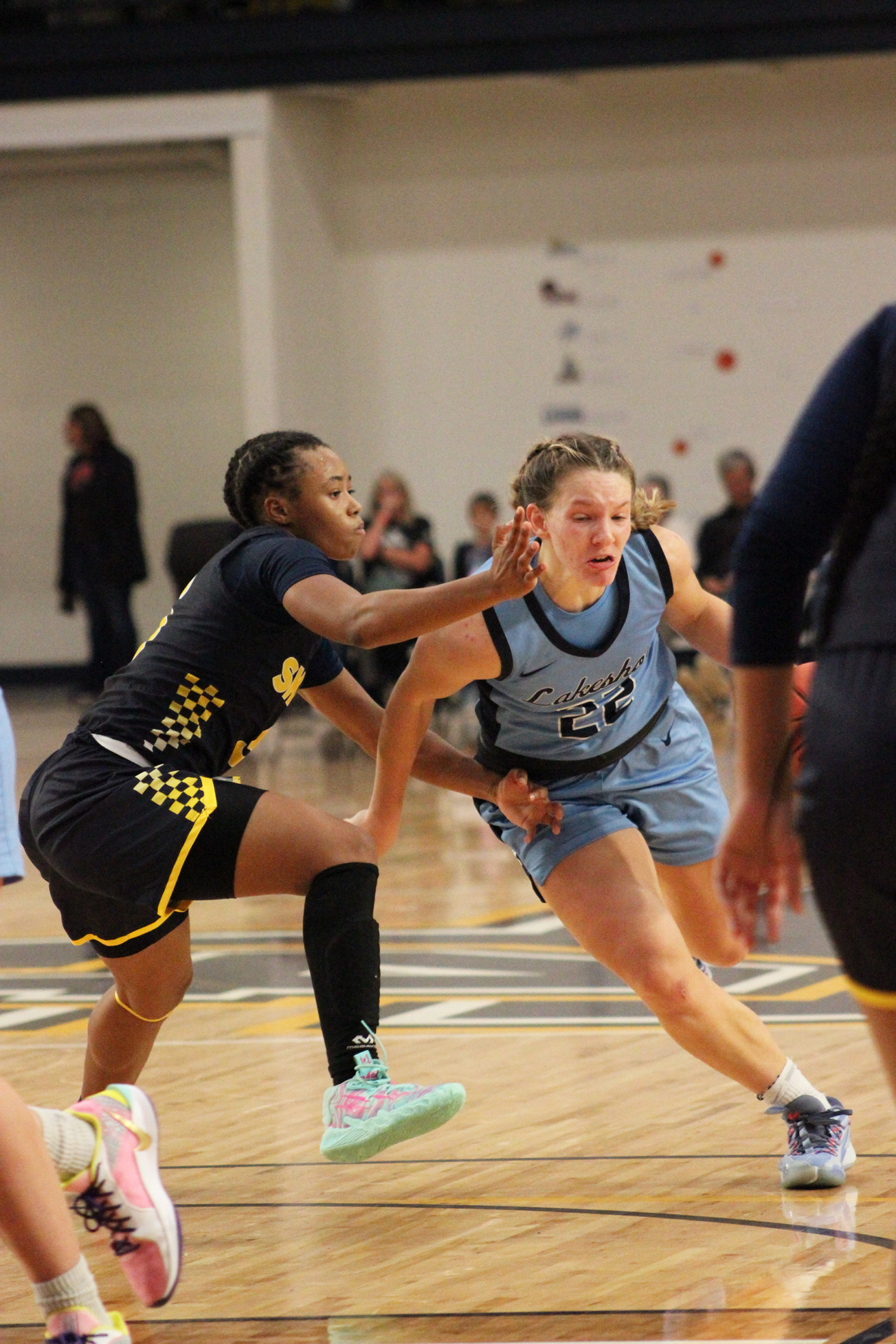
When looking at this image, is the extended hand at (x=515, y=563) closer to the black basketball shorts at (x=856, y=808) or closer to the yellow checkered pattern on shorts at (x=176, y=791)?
the yellow checkered pattern on shorts at (x=176, y=791)

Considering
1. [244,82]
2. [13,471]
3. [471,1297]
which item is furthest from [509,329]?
[471,1297]

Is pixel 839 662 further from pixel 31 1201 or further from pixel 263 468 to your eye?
pixel 263 468

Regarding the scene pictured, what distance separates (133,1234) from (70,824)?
772mm

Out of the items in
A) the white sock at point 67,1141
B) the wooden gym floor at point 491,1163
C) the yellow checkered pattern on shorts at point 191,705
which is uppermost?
the yellow checkered pattern on shorts at point 191,705

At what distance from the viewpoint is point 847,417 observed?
1.69 m

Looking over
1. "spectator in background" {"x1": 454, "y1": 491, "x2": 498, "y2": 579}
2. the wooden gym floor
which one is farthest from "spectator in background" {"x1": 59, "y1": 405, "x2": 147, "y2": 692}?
the wooden gym floor

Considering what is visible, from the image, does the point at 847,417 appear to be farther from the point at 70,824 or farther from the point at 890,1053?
the point at 70,824

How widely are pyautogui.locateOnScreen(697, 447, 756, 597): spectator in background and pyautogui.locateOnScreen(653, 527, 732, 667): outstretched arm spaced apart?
6.72 metres

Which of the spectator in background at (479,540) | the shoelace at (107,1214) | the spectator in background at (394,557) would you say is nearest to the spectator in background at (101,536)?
the spectator in background at (394,557)

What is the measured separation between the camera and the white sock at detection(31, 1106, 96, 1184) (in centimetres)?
240

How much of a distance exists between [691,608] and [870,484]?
1.69 m

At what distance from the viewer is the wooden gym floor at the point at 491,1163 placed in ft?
8.91

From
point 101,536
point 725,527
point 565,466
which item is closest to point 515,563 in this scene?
point 565,466

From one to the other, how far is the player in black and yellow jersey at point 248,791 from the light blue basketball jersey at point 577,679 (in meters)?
0.10
